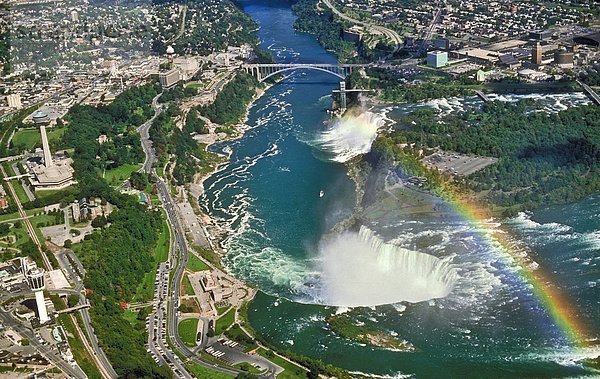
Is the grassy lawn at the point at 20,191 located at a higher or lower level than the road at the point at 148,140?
higher

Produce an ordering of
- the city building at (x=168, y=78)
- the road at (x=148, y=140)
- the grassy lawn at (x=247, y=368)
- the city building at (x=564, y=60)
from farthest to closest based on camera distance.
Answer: the city building at (x=168, y=78), the city building at (x=564, y=60), the road at (x=148, y=140), the grassy lawn at (x=247, y=368)

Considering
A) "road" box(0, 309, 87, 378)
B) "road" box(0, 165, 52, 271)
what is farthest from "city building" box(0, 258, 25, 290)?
"road" box(0, 309, 87, 378)

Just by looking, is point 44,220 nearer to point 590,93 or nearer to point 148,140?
point 148,140

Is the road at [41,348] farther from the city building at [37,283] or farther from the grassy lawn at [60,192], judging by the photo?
the grassy lawn at [60,192]

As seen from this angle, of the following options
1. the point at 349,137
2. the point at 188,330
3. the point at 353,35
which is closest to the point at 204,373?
the point at 188,330

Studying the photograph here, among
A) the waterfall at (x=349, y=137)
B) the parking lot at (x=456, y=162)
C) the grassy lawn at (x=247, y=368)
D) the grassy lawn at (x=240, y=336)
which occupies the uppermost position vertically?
the parking lot at (x=456, y=162)

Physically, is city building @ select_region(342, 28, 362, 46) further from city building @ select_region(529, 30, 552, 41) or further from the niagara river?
the niagara river

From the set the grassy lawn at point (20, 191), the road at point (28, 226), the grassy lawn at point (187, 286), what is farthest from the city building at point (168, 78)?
the grassy lawn at point (187, 286)

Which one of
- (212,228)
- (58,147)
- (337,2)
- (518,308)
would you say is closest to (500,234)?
(518,308)

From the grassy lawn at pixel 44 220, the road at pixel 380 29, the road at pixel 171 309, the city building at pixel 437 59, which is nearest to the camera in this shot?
the road at pixel 171 309
